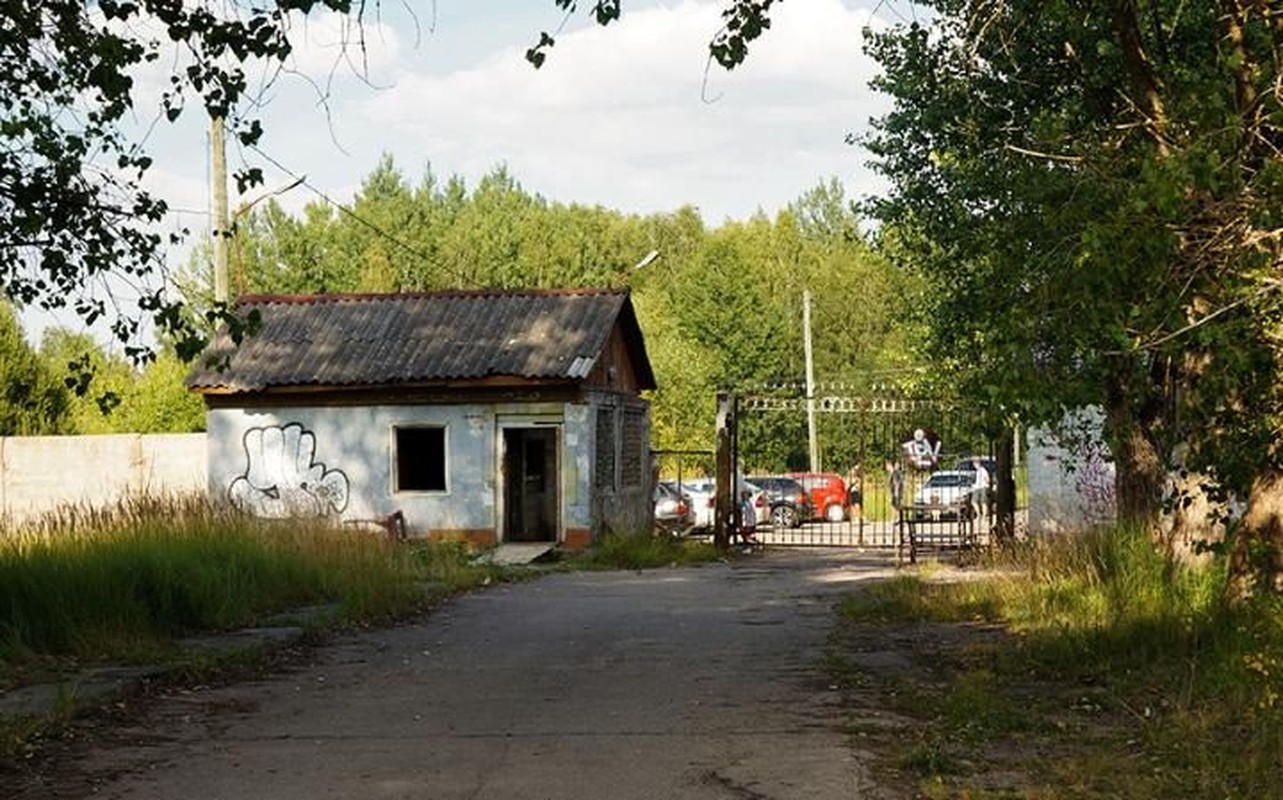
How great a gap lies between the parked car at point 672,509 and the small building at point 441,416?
409 cm

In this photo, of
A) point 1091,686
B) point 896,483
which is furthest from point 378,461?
point 1091,686

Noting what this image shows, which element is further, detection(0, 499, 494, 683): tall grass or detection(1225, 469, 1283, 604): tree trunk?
detection(0, 499, 494, 683): tall grass

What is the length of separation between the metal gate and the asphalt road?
2.90 m

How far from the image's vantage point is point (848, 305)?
79250 millimetres

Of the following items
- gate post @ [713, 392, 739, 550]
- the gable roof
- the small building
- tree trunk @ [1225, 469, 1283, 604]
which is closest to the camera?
tree trunk @ [1225, 469, 1283, 604]

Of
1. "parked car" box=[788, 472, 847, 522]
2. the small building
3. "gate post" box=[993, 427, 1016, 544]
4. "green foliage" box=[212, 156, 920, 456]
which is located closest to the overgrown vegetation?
"gate post" box=[993, 427, 1016, 544]

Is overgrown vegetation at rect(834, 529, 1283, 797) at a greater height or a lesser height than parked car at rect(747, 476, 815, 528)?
lesser

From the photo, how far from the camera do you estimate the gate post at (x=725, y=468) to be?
92.7 ft

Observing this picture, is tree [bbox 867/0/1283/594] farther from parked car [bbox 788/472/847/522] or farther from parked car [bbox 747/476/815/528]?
parked car [bbox 788/472/847/522]

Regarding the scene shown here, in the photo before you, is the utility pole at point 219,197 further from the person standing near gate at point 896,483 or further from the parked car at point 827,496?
the parked car at point 827,496

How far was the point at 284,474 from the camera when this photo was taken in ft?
99.2

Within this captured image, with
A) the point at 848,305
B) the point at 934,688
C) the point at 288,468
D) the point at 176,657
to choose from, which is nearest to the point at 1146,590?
Result: the point at 934,688

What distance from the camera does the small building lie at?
2847cm

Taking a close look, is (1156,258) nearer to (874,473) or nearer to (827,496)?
(827,496)
